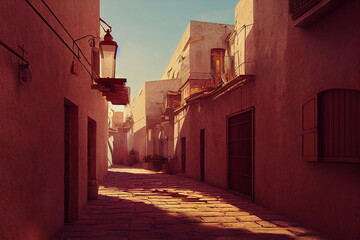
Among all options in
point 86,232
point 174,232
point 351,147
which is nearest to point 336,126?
point 351,147

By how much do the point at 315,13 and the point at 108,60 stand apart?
151 inches

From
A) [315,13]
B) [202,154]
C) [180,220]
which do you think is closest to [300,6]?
[315,13]

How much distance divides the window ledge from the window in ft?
4.22

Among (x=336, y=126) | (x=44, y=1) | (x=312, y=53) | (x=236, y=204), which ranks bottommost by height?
(x=236, y=204)

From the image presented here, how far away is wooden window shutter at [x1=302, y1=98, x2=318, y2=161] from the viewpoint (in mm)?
5516

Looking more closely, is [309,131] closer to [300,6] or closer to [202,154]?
[300,6]

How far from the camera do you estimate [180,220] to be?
638 centimetres

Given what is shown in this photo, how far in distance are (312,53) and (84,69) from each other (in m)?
4.83

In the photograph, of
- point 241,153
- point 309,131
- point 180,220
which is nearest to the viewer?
point 309,131

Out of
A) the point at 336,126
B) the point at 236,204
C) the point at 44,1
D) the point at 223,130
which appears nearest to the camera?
the point at 44,1

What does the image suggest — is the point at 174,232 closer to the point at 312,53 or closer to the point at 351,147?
the point at 351,147

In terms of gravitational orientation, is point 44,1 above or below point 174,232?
above

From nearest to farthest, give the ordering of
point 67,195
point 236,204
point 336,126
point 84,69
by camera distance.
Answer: point 336,126 → point 67,195 → point 84,69 → point 236,204

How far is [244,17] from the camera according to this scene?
13.9 meters
